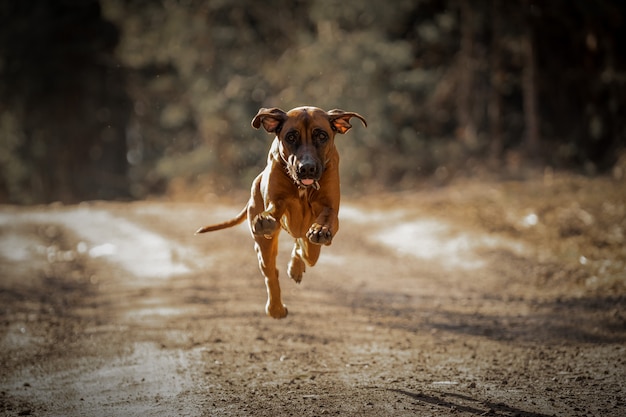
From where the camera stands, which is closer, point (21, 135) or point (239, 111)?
point (239, 111)

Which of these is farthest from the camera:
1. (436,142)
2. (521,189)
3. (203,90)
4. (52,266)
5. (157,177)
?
(157,177)

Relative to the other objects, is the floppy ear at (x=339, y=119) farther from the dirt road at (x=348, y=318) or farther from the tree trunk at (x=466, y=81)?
the tree trunk at (x=466, y=81)

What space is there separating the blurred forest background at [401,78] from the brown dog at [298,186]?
12.7 m

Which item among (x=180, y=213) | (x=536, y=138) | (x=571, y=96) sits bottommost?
(x=180, y=213)

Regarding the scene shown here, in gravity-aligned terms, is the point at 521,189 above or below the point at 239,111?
below

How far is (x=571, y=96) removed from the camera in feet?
65.8

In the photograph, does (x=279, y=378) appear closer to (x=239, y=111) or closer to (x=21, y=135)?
(x=239, y=111)

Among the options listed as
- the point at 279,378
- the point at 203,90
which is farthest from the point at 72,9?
the point at 279,378

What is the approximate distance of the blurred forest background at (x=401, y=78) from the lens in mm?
18812

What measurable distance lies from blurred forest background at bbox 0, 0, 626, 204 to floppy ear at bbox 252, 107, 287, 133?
13.0 metres

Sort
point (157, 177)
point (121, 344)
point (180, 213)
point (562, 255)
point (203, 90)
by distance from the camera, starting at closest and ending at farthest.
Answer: point (121, 344) → point (562, 255) → point (180, 213) → point (203, 90) → point (157, 177)

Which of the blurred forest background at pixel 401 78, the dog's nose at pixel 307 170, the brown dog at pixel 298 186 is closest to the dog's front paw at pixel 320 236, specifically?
the brown dog at pixel 298 186

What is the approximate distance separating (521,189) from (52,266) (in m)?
10.4

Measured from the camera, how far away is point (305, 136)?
496 cm
